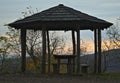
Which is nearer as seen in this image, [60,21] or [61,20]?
[61,20]

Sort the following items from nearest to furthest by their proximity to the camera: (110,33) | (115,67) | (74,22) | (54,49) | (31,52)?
(74,22) → (31,52) → (54,49) → (110,33) → (115,67)

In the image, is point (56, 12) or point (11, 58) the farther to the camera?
point (11, 58)

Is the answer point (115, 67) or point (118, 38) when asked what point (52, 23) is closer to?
point (118, 38)

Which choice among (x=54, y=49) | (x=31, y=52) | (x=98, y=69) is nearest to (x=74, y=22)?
(x=98, y=69)

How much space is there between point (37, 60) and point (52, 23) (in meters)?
23.4

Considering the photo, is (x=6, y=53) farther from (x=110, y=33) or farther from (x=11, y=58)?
(x=110, y=33)

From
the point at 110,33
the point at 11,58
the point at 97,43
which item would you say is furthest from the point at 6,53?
the point at 97,43

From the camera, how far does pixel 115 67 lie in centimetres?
7244

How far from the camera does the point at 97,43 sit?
2688 centimetres

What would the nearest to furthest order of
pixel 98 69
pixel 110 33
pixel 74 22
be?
pixel 74 22, pixel 98 69, pixel 110 33

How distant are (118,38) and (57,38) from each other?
25.5ft

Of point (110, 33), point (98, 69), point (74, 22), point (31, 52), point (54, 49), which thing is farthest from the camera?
point (110, 33)

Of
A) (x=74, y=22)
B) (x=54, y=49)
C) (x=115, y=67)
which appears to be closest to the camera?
(x=74, y=22)

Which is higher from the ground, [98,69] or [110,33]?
[110,33]
